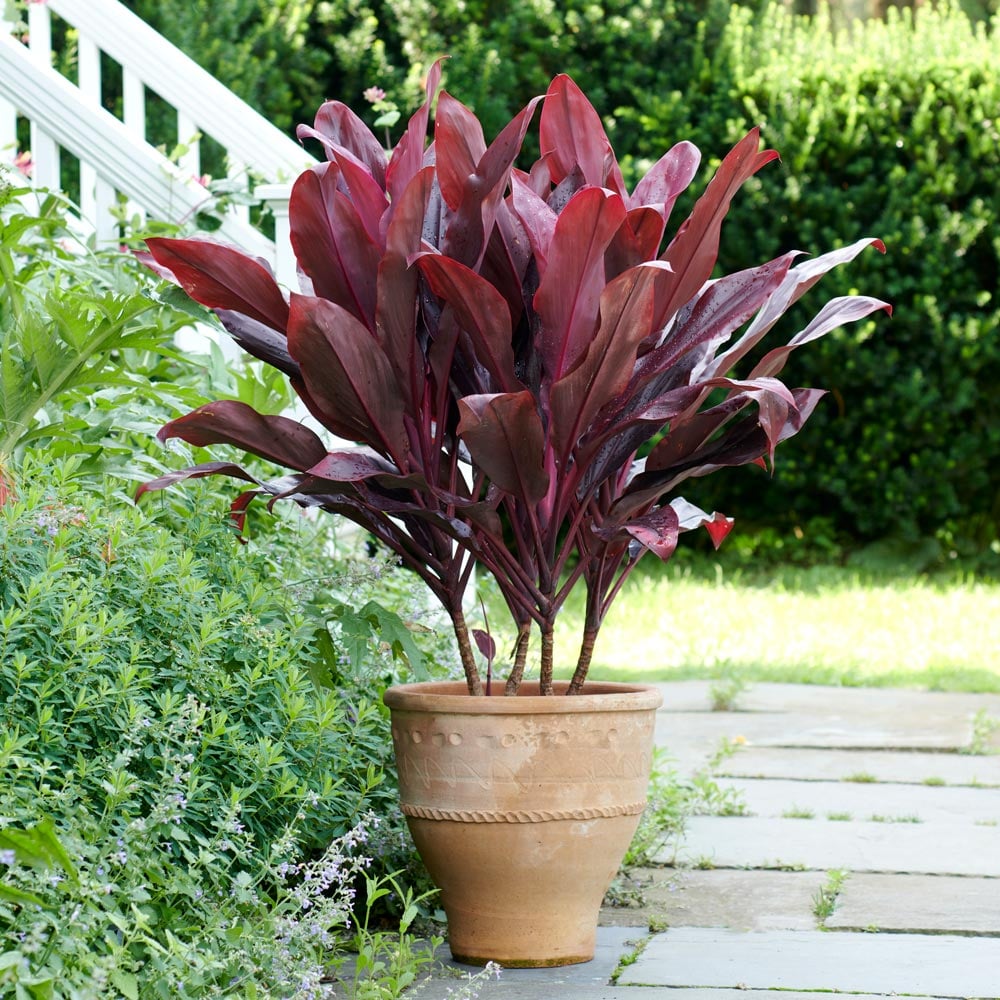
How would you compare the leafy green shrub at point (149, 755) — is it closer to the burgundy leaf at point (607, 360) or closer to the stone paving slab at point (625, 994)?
the stone paving slab at point (625, 994)

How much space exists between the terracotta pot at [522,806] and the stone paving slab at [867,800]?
133 cm

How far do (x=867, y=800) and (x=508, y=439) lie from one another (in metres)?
2.00

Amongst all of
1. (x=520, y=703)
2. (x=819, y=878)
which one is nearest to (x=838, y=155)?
(x=819, y=878)

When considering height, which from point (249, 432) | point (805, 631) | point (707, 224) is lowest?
point (805, 631)

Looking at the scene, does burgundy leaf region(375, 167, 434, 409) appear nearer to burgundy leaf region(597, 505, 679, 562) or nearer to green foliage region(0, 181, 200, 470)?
burgundy leaf region(597, 505, 679, 562)

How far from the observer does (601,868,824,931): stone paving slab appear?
2.49 m

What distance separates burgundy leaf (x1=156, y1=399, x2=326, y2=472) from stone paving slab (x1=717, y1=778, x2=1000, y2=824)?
1.72m

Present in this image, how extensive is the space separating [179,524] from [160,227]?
1.35m

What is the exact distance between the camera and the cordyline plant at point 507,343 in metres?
2.06

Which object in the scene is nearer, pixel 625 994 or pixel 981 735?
pixel 625 994

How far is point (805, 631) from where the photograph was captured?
6.58 metres

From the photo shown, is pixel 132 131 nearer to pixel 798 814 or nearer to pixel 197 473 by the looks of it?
pixel 197 473

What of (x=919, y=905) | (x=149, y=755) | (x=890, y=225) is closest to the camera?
(x=149, y=755)

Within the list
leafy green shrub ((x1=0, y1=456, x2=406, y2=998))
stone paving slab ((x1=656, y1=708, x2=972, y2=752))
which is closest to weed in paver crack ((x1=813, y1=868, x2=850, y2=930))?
leafy green shrub ((x1=0, y1=456, x2=406, y2=998))
